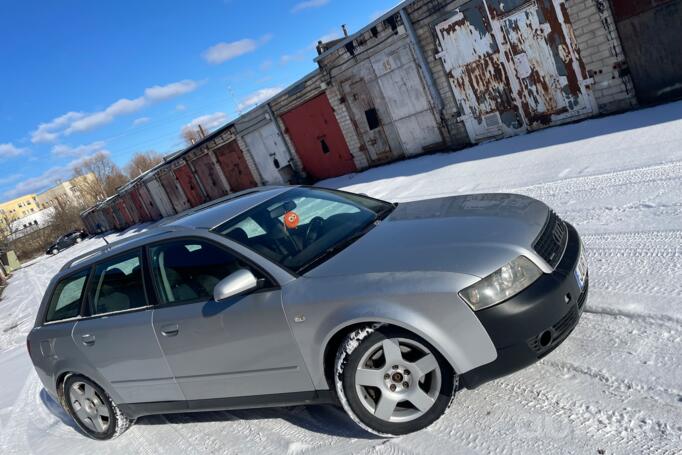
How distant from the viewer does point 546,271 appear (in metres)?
2.85

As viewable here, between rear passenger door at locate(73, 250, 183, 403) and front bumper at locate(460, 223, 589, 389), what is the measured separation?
2249 mm

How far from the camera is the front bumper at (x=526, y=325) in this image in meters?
2.66

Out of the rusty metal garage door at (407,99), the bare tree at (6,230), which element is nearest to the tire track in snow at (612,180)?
the rusty metal garage door at (407,99)

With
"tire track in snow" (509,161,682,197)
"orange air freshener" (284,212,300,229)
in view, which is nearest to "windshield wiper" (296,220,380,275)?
"orange air freshener" (284,212,300,229)

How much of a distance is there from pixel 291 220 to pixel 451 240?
4.28 ft

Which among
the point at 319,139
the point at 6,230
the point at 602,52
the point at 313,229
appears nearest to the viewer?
the point at 313,229

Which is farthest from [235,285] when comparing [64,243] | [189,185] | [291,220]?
[64,243]

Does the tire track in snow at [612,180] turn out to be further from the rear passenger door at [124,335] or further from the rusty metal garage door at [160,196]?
the rusty metal garage door at [160,196]

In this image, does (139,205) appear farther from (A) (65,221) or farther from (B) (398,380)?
(A) (65,221)

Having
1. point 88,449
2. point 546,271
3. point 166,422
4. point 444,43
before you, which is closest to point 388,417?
point 546,271

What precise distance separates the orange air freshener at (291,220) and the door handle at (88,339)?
5.97ft

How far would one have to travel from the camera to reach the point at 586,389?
2.76 m

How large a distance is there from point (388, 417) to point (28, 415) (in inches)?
182

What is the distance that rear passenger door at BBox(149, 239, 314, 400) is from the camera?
3137 millimetres
